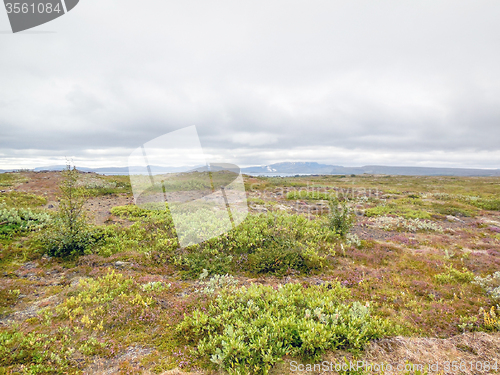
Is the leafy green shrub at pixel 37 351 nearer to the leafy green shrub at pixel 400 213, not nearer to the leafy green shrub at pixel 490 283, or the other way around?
the leafy green shrub at pixel 490 283

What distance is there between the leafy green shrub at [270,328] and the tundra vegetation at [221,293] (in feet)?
0.12

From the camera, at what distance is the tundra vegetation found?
5.14 m

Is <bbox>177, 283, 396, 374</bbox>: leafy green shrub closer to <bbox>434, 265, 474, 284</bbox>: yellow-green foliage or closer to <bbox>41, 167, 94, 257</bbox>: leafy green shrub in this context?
<bbox>434, 265, 474, 284</bbox>: yellow-green foliage

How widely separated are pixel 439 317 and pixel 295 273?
190 inches

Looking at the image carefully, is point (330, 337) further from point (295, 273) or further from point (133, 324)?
point (133, 324)

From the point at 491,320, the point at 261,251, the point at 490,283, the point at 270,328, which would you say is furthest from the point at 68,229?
the point at 490,283

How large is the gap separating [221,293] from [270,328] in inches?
92.5

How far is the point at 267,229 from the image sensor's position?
42.9 ft

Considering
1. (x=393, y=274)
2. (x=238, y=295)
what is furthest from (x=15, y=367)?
(x=393, y=274)

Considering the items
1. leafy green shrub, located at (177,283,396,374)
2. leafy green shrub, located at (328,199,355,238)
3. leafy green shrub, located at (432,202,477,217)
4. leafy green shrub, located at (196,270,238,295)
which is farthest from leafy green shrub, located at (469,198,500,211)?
leafy green shrub, located at (196,270,238,295)

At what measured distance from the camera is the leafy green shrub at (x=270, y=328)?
16.2 ft

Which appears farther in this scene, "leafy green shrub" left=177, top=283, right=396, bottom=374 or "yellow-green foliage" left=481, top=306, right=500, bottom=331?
"yellow-green foliage" left=481, top=306, right=500, bottom=331

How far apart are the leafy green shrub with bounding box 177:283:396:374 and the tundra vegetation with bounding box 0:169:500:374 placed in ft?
0.12

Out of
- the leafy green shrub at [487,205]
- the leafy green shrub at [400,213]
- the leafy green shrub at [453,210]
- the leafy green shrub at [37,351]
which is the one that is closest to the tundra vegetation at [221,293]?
the leafy green shrub at [37,351]
